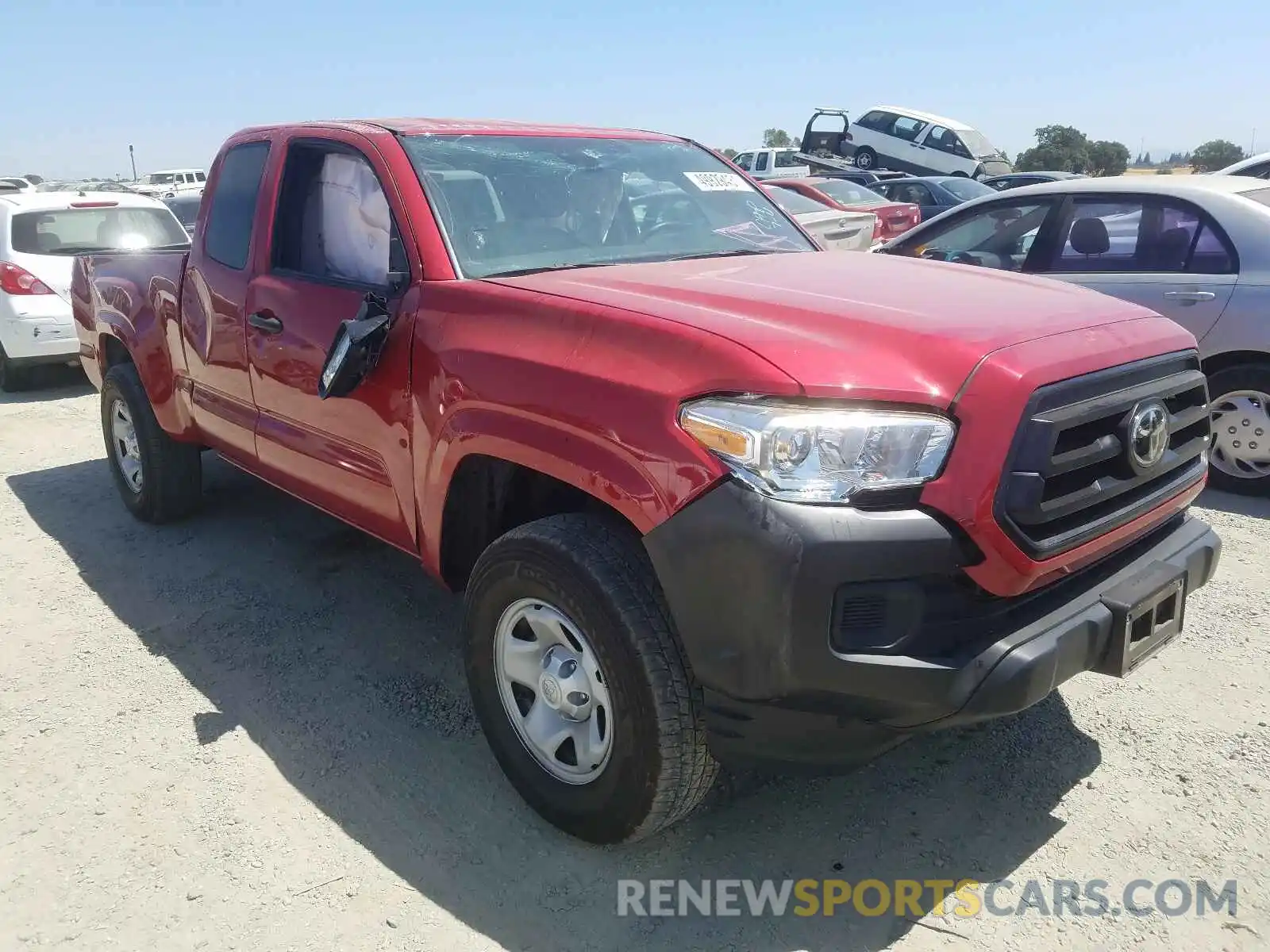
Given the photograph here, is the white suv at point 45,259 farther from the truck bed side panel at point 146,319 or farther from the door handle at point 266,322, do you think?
the door handle at point 266,322

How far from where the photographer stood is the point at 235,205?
418 centimetres

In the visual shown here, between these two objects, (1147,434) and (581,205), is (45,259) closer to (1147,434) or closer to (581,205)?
(581,205)

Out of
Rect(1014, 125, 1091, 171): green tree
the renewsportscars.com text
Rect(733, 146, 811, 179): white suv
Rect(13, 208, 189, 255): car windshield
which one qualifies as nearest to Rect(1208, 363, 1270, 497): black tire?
the renewsportscars.com text

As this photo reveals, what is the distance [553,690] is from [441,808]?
0.57 m

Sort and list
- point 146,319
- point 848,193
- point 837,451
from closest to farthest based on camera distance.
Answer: point 837,451 → point 146,319 → point 848,193

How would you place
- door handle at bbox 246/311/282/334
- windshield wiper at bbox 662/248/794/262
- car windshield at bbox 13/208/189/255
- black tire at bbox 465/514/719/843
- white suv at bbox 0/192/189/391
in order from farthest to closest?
car windshield at bbox 13/208/189/255 → white suv at bbox 0/192/189/391 → door handle at bbox 246/311/282/334 → windshield wiper at bbox 662/248/794/262 → black tire at bbox 465/514/719/843

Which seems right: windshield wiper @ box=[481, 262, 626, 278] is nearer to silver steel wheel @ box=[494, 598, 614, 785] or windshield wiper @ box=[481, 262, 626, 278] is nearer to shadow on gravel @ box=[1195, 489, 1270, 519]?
silver steel wheel @ box=[494, 598, 614, 785]

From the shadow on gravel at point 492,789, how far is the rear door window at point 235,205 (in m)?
1.47

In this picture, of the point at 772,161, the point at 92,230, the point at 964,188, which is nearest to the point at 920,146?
the point at 772,161

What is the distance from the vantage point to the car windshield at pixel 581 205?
316 cm

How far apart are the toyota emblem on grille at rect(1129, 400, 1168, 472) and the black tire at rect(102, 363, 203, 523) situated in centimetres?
415

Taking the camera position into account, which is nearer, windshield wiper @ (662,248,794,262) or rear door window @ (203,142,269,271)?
windshield wiper @ (662,248,794,262)

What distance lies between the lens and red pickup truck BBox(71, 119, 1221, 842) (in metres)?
2.07

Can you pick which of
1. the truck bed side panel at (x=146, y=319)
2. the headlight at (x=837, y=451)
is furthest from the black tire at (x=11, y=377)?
the headlight at (x=837, y=451)
